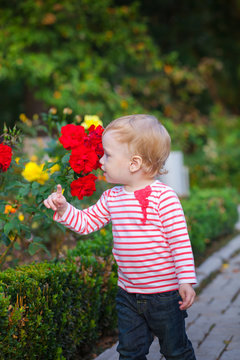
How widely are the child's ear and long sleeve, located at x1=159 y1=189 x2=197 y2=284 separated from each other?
0.16 metres

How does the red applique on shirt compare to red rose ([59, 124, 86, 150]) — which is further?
red rose ([59, 124, 86, 150])

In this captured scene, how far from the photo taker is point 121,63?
37.4 feet

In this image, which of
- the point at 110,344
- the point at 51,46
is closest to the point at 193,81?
the point at 51,46

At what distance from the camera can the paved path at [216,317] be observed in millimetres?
3316

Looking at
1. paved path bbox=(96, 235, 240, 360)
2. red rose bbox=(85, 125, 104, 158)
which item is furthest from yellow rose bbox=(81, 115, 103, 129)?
paved path bbox=(96, 235, 240, 360)

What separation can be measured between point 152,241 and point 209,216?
420cm

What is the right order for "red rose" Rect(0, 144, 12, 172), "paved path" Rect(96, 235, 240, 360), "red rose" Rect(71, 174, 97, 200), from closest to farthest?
"red rose" Rect(71, 174, 97, 200) → "red rose" Rect(0, 144, 12, 172) → "paved path" Rect(96, 235, 240, 360)

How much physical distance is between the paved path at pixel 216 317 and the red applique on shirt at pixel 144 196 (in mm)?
1308

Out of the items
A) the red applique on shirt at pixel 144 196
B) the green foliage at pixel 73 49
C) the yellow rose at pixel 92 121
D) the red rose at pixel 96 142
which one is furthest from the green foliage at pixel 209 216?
the green foliage at pixel 73 49

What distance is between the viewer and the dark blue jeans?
7.52 ft

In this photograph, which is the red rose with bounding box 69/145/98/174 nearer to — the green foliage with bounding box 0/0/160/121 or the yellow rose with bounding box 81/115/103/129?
the yellow rose with bounding box 81/115/103/129

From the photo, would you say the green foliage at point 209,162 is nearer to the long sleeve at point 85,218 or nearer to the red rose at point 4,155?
the red rose at point 4,155

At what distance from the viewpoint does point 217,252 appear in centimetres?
620

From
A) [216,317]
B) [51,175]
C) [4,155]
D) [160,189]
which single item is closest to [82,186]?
[160,189]
